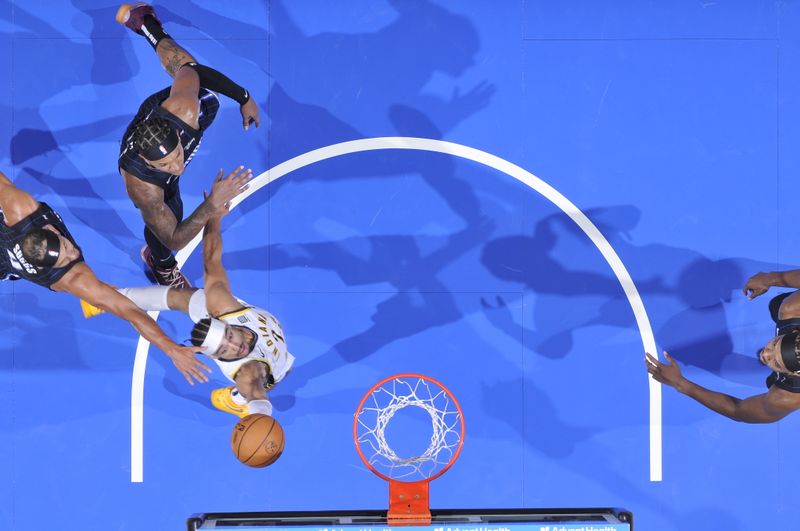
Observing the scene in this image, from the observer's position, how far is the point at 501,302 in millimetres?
6992

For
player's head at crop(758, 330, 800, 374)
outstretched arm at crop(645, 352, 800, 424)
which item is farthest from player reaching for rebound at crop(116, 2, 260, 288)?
player's head at crop(758, 330, 800, 374)

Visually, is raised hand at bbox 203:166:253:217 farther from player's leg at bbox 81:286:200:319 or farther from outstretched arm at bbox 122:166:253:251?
player's leg at bbox 81:286:200:319

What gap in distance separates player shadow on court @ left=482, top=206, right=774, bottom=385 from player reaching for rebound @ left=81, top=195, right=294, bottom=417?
2.23 meters

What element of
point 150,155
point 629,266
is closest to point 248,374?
point 150,155

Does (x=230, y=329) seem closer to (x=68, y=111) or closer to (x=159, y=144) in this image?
(x=159, y=144)

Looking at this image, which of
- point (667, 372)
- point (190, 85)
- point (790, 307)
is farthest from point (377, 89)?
point (790, 307)

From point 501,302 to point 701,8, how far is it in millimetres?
3525

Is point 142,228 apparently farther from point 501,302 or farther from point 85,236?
point 501,302

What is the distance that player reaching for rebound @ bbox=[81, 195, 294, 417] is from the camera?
17.8 ft

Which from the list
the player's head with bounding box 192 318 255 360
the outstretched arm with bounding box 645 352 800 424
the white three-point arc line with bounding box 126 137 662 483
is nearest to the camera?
the player's head with bounding box 192 318 255 360

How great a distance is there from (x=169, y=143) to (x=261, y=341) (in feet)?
5.69

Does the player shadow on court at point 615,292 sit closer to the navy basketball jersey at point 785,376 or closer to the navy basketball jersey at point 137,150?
the navy basketball jersey at point 785,376

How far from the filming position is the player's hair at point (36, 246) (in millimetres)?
5363

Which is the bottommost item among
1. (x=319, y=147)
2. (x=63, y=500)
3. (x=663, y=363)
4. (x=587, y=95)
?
(x=63, y=500)
